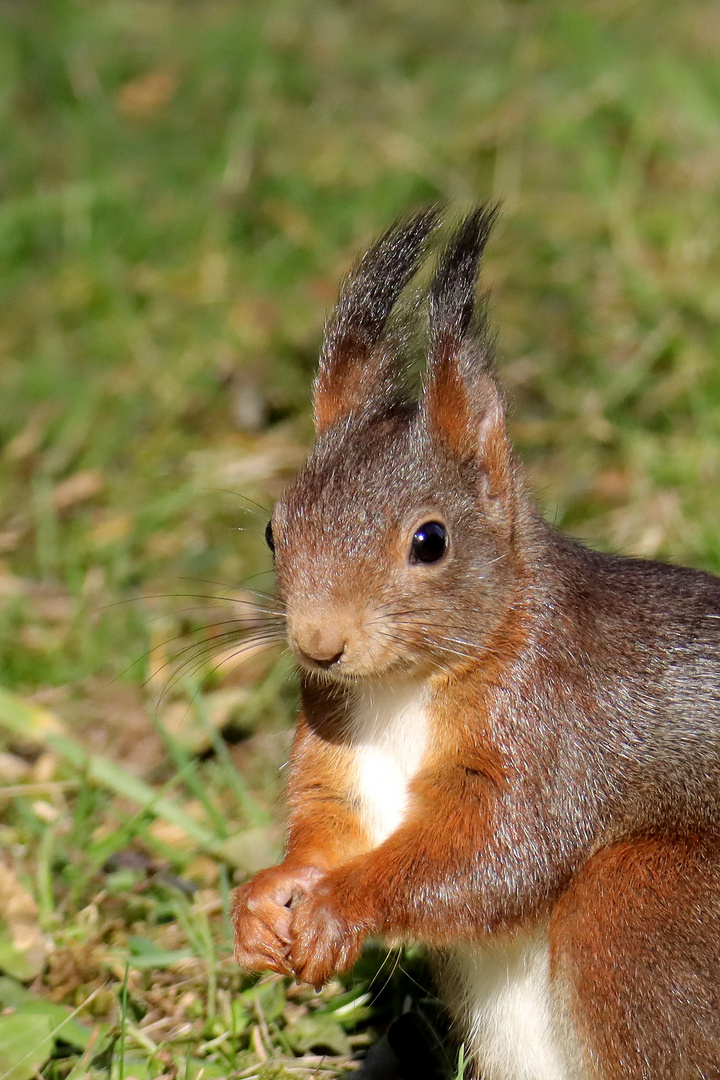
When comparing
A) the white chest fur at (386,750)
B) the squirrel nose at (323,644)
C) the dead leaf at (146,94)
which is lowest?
the white chest fur at (386,750)

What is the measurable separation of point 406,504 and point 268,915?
69 centimetres

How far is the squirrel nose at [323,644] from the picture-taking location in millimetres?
2219

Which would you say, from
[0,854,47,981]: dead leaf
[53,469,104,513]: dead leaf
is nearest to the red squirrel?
[0,854,47,981]: dead leaf

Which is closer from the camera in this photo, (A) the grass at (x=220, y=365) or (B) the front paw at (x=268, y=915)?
(B) the front paw at (x=268, y=915)

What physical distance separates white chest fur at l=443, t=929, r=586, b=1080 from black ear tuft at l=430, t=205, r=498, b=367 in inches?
38.5

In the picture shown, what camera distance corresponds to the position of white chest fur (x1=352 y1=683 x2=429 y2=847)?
240 cm

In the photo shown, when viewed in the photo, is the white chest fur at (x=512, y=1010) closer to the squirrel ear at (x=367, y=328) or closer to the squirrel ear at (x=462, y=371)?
the squirrel ear at (x=462, y=371)

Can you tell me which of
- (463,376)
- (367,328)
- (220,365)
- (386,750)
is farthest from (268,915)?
(220,365)

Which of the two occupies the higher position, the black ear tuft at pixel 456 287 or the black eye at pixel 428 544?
the black ear tuft at pixel 456 287

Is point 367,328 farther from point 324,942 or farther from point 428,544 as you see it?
point 324,942

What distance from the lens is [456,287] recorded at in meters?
2.45

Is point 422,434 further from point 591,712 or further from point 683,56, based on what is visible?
point 683,56

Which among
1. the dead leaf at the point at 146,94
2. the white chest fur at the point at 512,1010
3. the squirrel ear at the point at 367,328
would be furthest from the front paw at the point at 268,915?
the dead leaf at the point at 146,94

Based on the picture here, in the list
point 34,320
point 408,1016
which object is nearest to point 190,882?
point 408,1016
